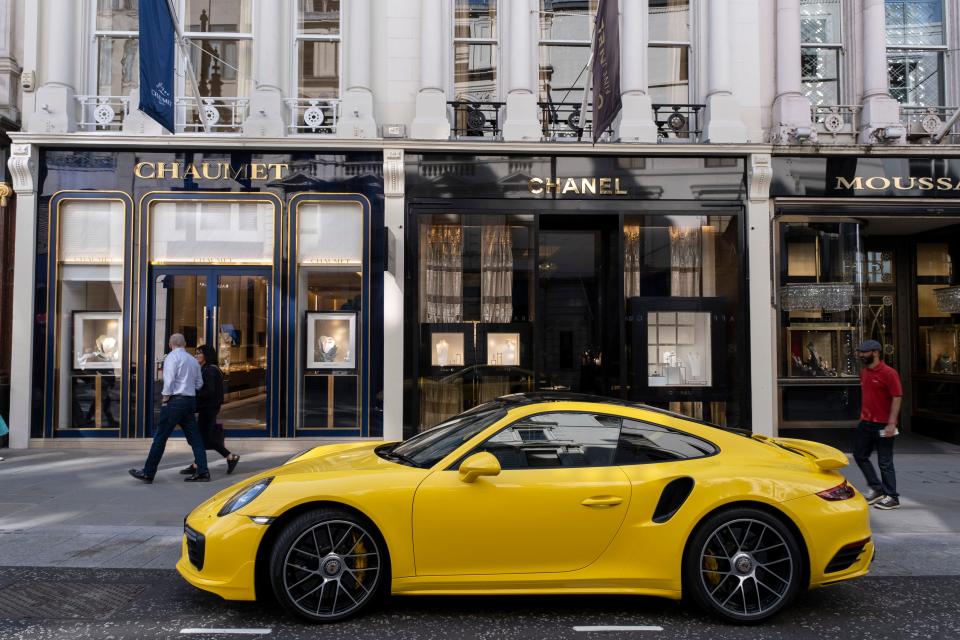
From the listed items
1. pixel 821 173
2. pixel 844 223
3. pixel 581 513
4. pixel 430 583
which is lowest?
pixel 430 583

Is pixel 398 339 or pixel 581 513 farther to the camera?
pixel 398 339

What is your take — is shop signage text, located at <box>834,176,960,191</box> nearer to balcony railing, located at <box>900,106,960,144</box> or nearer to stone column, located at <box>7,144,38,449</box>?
balcony railing, located at <box>900,106,960,144</box>

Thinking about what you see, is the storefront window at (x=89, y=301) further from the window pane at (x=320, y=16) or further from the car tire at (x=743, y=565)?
the car tire at (x=743, y=565)

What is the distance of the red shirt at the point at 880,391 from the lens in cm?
679

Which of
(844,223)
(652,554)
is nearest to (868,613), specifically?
(652,554)

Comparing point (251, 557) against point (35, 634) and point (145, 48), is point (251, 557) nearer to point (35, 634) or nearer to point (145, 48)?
point (35, 634)

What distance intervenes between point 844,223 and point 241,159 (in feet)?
32.4

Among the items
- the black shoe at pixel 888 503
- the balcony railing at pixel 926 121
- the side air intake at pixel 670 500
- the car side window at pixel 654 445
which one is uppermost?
the balcony railing at pixel 926 121

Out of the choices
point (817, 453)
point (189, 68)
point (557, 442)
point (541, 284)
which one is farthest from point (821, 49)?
point (557, 442)

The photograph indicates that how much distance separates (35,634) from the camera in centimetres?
384

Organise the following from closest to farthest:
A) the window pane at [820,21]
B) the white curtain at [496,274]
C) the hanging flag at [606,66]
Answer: the hanging flag at [606,66]
the white curtain at [496,274]
the window pane at [820,21]

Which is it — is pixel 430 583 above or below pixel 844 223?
below

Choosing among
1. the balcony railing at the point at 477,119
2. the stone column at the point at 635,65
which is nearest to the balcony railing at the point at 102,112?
the balcony railing at the point at 477,119

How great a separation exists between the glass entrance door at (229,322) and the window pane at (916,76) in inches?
438
